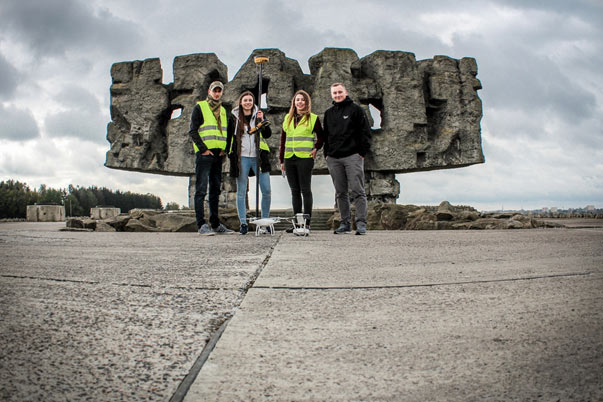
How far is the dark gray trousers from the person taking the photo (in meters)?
5.79

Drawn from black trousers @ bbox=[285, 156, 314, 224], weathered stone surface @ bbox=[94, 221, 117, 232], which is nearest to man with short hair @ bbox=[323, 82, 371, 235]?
black trousers @ bbox=[285, 156, 314, 224]

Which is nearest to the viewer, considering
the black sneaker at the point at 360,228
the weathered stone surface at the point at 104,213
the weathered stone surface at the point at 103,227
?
the black sneaker at the point at 360,228

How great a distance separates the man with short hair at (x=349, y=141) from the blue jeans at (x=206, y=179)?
1625 millimetres

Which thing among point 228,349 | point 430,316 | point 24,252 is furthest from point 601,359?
point 24,252

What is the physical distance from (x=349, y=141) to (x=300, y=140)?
0.66m

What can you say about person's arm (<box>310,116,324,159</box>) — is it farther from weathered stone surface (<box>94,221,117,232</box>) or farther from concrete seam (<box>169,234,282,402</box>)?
weathered stone surface (<box>94,221,117,232</box>)

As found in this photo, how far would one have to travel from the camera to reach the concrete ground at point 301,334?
101cm

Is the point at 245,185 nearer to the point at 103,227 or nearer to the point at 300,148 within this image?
the point at 300,148

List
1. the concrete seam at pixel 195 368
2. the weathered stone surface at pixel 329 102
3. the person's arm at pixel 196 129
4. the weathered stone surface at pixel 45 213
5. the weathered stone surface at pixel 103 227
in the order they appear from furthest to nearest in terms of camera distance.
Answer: the weathered stone surface at pixel 45 213 < the weathered stone surface at pixel 329 102 < the weathered stone surface at pixel 103 227 < the person's arm at pixel 196 129 < the concrete seam at pixel 195 368

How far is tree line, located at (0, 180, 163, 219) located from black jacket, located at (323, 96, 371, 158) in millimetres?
39030

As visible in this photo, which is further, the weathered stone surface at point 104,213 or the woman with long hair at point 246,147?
the weathered stone surface at point 104,213

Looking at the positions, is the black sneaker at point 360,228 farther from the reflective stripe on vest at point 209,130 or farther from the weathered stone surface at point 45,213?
the weathered stone surface at point 45,213

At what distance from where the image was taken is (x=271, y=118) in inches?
581

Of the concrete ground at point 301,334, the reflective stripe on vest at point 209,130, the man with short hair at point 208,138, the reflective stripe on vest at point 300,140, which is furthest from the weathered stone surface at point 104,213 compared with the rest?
the concrete ground at point 301,334
